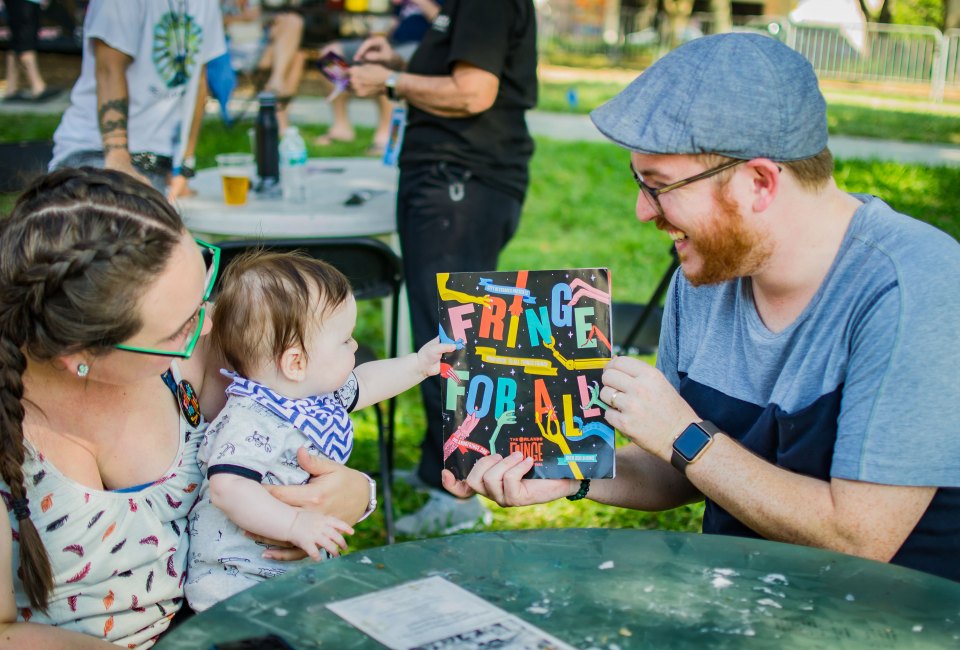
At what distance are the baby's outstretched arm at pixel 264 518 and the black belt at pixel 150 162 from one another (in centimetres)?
248

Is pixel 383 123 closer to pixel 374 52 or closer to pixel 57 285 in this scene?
pixel 374 52

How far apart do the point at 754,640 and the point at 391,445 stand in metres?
2.68

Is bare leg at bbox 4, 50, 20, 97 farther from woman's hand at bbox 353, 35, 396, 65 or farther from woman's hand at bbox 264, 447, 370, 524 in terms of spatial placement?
woman's hand at bbox 264, 447, 370, 524

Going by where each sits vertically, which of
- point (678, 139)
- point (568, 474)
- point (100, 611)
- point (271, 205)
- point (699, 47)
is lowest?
point (100, 611)

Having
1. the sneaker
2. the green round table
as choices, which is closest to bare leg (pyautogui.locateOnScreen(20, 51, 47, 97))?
the sneaker

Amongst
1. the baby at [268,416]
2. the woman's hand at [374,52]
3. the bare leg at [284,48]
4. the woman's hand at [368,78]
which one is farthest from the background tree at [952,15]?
the baby at [268,416]

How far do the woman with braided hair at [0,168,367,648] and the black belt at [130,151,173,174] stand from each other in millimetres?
2284

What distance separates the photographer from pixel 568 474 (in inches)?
79.7

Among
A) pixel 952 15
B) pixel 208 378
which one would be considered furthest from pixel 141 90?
pixel 952 15

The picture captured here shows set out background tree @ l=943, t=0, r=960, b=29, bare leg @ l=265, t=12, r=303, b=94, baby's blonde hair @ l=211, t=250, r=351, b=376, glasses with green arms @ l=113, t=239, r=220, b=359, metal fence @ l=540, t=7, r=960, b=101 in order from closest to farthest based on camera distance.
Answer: glasses with green arms @ l=113, t=239, r=220, b=359 < baby's blonde hair @ l=211, t=250, r=351, b=376 < bare leg @ l=265, t=12, r=303, b=94 < metal fence @ l=540, t=7, r=960, b=101 < background tree @ l=943, t=0, r=960, b=29

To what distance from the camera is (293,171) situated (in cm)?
407

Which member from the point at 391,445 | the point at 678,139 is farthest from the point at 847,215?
the point at 391,445

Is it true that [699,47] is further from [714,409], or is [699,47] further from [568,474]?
[568,474]

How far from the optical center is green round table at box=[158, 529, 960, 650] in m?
1.39
